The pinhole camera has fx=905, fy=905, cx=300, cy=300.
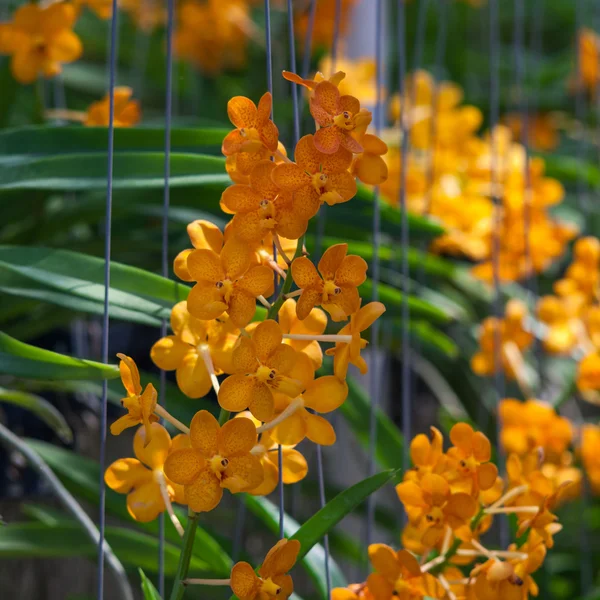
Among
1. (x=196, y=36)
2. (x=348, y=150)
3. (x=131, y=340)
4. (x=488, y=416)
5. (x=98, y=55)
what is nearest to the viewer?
(x=348, y=150)

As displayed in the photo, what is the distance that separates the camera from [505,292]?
53.1 inches

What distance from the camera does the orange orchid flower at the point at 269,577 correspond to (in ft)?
1.37

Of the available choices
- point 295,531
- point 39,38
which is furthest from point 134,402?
point 39,38

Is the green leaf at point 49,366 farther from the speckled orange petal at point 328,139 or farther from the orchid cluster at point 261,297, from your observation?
the speckled orange petal at point 328,139

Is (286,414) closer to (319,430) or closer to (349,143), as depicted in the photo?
(319,430)

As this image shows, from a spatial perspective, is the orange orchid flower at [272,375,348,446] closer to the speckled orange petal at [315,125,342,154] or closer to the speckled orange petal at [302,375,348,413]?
the speckled orange petal at [302,375,348,413]

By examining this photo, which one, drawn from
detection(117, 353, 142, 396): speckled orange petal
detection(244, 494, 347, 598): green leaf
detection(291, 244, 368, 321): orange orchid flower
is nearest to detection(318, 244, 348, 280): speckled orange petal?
detection(291, 244, 368, 321): orange orchid flower

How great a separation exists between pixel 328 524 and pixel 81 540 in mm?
364

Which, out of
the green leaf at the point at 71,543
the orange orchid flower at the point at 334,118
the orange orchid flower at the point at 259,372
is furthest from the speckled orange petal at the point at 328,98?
the green leaf at the point at 71,543

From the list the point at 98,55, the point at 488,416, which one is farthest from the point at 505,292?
the point at 98,55

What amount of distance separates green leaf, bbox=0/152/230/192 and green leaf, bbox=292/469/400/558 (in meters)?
0.27

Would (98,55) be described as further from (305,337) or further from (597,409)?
(305,337)

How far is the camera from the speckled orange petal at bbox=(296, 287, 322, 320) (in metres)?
0.41

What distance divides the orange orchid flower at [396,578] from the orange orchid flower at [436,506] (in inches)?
0.7
